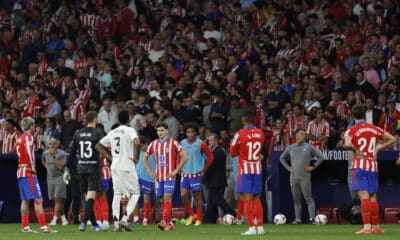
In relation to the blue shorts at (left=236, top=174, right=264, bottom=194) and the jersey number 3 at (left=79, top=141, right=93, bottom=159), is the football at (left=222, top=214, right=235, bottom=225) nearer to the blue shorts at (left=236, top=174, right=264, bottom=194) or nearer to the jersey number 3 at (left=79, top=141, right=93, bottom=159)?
the jersey number 3 at (left=79, top=141, right=93, bottom=159)

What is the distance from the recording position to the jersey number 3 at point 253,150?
748 inches

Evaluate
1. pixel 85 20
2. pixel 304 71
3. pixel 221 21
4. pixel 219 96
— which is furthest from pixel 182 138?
pixel 85 20

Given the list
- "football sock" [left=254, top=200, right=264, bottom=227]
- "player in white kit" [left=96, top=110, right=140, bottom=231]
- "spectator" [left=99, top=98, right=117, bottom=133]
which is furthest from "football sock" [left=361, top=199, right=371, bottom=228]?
"spectator" [left=99, top=98, right=117, bottom=133]

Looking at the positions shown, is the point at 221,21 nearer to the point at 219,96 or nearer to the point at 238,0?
the point at 238,0

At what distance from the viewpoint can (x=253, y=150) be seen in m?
19.0

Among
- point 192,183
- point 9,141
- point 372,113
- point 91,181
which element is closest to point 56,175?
point 9,141

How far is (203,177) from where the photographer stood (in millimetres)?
24453

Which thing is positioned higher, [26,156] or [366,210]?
[26,156]

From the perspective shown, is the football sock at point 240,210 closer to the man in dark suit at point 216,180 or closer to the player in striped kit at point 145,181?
the man in dark suit at point 216,180

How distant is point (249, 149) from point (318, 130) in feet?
19.0

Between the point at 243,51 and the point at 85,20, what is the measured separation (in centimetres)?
594

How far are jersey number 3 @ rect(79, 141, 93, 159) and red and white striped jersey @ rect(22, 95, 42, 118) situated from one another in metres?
8.91

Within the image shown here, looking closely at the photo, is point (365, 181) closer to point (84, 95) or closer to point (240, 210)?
point (240, 210)

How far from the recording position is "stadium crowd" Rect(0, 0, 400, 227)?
995 inches
